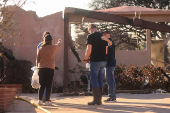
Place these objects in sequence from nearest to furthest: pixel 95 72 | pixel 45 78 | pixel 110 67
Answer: pixel 95 72 < pixel 45 78 < pixel 110 67

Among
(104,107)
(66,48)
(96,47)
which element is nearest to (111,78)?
(96,47)

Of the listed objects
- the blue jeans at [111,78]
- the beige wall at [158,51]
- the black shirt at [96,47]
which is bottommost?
the blue jeans at [111,78]

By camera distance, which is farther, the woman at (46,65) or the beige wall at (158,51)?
the beige wall at (158,51)

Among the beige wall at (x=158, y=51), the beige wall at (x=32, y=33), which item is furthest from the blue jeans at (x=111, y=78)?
the beige wall at (x=158, y=51)

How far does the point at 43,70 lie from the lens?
719cm

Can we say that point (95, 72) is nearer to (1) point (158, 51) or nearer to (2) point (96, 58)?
(2) point (96, 58)

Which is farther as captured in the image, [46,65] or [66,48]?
[66,48]

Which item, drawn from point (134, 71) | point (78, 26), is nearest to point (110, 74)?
point (134, 71)

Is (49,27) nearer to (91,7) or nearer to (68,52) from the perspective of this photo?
(68,52)

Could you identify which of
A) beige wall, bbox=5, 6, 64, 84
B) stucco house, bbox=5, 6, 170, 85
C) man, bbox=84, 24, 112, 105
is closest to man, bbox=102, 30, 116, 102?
man, bbox=84, 24, 112, 105

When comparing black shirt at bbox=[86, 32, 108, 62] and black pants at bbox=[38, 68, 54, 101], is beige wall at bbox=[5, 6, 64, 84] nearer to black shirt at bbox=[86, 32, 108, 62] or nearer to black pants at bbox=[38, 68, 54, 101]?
black pants at bbox=[38, 68, 54, 101]

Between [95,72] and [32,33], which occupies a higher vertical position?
[32,33]

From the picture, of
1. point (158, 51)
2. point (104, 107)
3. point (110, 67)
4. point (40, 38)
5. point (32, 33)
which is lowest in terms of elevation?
point (104, 107)

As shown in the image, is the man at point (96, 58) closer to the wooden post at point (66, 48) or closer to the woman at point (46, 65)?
the woman at point (46, 65)
